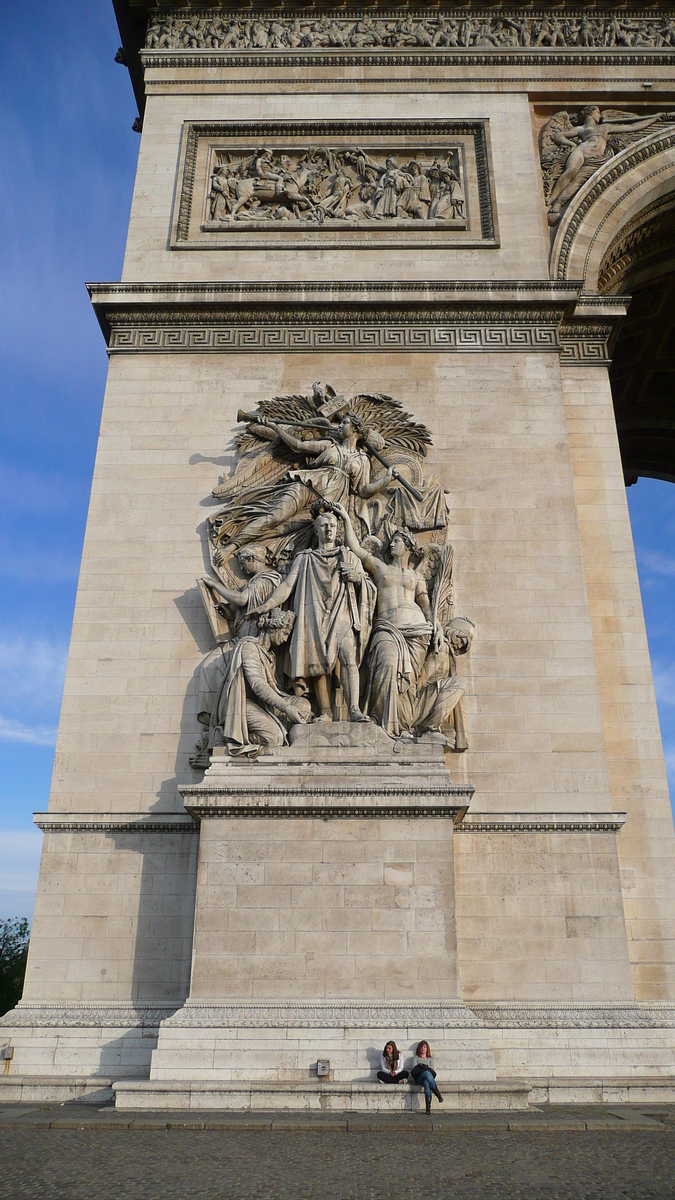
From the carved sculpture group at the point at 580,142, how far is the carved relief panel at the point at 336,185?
4.06 ft

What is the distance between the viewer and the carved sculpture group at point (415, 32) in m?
16.9

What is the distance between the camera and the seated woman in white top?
348 inches

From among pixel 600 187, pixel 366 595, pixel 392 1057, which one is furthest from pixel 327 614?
pixel 600 187

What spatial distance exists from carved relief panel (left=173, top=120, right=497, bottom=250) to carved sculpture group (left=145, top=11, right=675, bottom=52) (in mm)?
2007

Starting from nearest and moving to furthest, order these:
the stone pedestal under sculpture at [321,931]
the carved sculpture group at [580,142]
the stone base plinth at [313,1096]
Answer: the stone base plinth at [313,1096] < the stone pedestal under sculpture at [321,931] < the carved sculpture group at [580,142]

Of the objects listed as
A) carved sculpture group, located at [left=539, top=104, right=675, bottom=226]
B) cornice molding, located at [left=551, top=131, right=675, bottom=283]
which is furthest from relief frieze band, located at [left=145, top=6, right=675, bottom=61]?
cornice molding, located at [left=551, top=131, right=675, bottom=283]

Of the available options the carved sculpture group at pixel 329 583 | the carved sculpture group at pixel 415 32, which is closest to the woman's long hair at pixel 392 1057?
the carved sculpture group at pixel 329 583

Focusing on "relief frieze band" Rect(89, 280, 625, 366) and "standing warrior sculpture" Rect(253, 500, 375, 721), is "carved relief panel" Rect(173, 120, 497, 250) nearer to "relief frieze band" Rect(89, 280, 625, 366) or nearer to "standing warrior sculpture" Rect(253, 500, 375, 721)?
"relief frieze band" Rect(89, 280, 625, 366)

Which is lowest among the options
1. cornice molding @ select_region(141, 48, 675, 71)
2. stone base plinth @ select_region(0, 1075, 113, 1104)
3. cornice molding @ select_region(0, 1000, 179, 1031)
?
stone base plinth @ select_region(0, 1075, 113, 1104)

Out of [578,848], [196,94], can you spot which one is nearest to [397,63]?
[196,94]

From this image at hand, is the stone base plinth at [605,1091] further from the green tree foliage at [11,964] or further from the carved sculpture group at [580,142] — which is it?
the green tree foliage at [11,964]

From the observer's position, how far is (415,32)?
17.0 m

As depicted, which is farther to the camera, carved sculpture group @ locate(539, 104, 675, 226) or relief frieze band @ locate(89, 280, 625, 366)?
carved sculpture group @ locate(539, 104, 675, 226)

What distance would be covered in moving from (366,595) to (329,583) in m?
0.50
